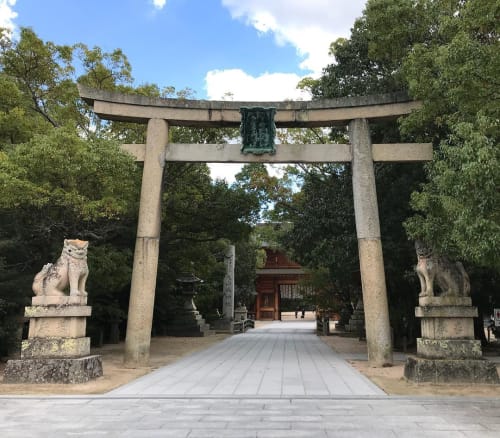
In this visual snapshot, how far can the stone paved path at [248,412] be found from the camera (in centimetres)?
544

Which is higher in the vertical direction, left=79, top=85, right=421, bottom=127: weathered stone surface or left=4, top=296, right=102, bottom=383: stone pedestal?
left=79, top=85, right=421, bottom=127: weathered stone surface

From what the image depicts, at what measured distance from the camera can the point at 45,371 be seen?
8.70 meters

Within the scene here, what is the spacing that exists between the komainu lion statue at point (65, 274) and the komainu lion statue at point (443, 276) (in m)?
6.91

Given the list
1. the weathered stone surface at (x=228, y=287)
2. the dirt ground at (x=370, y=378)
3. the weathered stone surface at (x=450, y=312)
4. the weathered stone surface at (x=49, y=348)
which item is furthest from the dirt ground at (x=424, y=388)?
the weathered stone surface at (x=228, y=287)

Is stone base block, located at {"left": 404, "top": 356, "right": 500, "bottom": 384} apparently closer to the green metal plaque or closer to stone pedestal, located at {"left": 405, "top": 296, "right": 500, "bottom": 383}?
stone pedestal, located at {"left": 405, "top": 296, "right": 500, "bottom": 383}

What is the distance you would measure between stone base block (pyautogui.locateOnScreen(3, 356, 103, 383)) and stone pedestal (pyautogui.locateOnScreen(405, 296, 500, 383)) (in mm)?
6322

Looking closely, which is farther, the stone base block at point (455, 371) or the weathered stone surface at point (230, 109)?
the weathered stone surface at point (230, 109)

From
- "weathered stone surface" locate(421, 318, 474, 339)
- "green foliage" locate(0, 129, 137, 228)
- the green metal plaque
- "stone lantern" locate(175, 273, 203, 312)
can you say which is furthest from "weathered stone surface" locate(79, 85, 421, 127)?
"stone lantern" locate(175, 273, 203, 312)

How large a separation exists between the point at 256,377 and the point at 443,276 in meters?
4.32

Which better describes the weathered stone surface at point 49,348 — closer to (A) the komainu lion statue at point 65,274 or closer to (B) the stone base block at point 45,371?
(B) the stone base block at point 45,371

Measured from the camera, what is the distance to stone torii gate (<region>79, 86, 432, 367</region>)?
11719mm

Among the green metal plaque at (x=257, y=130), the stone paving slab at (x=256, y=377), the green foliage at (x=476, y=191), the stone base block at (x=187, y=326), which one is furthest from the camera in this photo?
the stone base block at (x=187, y=326)

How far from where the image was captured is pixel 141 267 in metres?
11.8

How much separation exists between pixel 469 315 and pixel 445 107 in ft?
14.3
